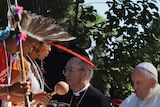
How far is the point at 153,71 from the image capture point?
4352 mm

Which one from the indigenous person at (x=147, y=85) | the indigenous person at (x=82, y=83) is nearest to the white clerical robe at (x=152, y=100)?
the indigenous person at (x=147, y=85)

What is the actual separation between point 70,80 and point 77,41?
1.72 metres

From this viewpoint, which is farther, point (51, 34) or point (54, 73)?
point (54, 73)

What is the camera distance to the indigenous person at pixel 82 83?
4.31 meters

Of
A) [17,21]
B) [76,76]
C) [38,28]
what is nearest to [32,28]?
[38,28]

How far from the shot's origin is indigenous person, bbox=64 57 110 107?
4.31 metres

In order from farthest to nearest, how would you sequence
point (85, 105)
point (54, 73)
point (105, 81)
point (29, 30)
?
point (105, 81) < point (54, 73) < point (85, 105) < point (29, 30)

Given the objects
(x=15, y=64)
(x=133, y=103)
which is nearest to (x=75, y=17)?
(x=133, y=103)

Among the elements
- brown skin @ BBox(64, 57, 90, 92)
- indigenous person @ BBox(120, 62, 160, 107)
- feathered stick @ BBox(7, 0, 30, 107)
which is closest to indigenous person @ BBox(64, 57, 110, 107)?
brown skin @ BBox(64, 57, 90, 92)

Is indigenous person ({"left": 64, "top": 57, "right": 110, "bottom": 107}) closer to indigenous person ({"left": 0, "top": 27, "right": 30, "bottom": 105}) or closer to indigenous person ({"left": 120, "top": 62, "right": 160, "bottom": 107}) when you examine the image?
indigenous person ({"left": 120, "top": 62, "right": 160, "bottom": 107})

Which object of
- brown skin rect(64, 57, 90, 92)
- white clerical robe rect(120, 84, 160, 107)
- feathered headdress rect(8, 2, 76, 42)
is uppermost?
feathered headdress rect(8, 2, 76, 42)

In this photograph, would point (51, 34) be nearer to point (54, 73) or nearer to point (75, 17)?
point (54, 73)

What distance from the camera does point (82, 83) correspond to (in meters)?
4.35

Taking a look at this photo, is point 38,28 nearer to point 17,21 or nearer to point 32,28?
point 32,28
